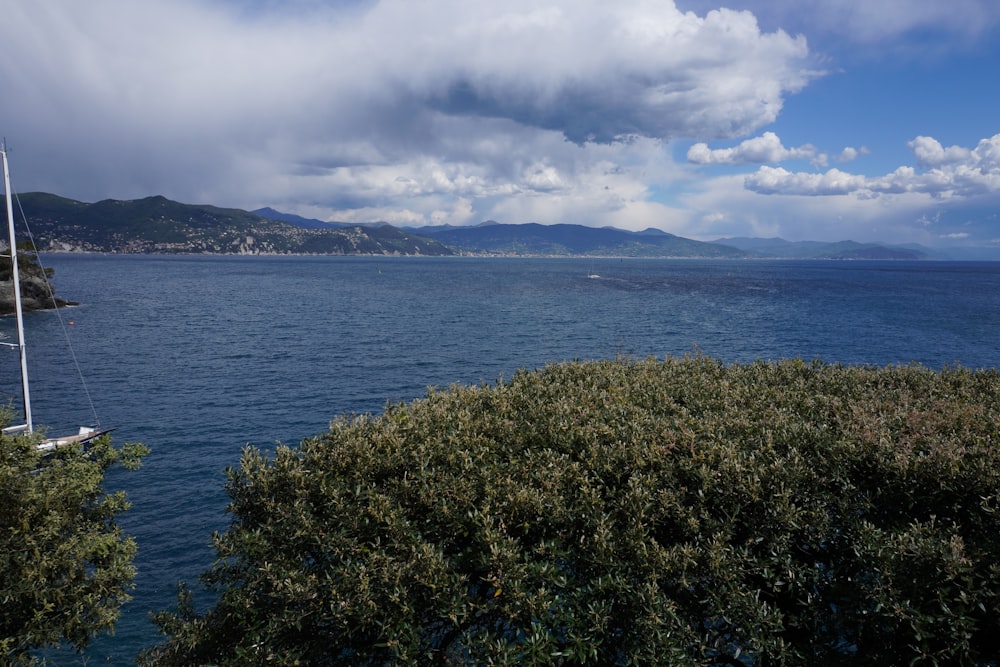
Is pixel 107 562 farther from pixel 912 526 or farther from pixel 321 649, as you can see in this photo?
pixel 912 526

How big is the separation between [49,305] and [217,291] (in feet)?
140

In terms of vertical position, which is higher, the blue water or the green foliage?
the green foliage

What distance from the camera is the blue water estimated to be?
3198 cm

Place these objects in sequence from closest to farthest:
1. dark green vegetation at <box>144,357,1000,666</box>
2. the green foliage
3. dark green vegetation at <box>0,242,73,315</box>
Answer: dark green vegetation at <box>144,357,1000,666</box> → the green foliage → dark green vegetation at <box>0,242,73,315</box>

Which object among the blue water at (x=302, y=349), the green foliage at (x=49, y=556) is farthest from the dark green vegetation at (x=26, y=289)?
the green foliage at (x=49, y=556)

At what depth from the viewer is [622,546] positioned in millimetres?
9172

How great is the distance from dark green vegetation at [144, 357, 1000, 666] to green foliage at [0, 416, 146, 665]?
3.61m

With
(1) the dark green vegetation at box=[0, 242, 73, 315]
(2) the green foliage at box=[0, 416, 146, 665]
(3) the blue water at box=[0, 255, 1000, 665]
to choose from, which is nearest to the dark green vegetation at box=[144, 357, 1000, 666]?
(2) the green foliage at box=[0, 416, 146, 665]

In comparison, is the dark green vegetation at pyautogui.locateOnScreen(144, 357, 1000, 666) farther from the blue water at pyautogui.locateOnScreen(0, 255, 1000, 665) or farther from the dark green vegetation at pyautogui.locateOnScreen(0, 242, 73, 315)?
the dark green vegetation at pyautogui.locateOnScreen(0, 242, 73, 315)

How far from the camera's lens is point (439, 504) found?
9.84 meters

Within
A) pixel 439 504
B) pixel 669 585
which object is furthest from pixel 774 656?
pixel 439 504

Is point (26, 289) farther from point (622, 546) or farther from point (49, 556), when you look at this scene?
point (622, 546)

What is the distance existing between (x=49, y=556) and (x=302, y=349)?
59051mm

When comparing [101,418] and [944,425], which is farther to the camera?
[101,418]
